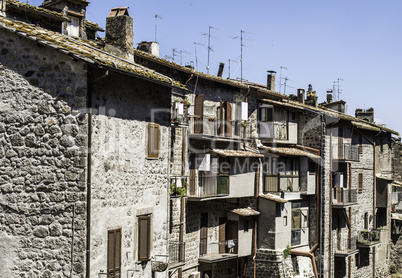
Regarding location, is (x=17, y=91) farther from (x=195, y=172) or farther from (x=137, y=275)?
(x=195, y=172)

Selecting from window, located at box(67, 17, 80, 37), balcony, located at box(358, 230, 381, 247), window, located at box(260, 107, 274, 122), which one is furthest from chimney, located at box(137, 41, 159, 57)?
balcony, located at box(358, 230, 381, 247)

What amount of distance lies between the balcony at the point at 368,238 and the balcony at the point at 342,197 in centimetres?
382

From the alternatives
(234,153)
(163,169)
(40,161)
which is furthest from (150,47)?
(40,161)

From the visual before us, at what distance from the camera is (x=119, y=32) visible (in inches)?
702

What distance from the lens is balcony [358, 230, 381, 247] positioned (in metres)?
41.3

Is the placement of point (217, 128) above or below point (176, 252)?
above

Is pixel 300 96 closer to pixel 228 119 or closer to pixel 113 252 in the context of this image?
pixel 228 119

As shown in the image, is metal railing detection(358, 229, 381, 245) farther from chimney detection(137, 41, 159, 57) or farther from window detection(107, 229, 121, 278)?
window detection(107, 229, 121, 278)

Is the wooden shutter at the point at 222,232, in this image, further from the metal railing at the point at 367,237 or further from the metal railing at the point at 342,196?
the metal railing at the point at 367,237

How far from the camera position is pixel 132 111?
15242 mm

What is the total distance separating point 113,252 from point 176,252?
10.7m

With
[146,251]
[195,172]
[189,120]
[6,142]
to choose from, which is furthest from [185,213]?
[6,142]

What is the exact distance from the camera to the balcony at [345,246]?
37.9 m

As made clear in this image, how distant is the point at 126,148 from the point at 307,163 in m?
22.0
